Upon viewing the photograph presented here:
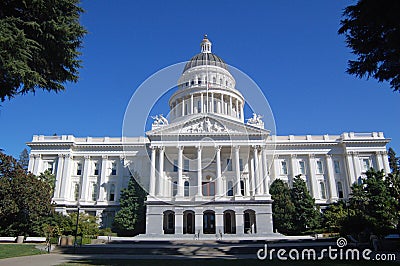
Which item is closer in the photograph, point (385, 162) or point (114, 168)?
point (385, 162)

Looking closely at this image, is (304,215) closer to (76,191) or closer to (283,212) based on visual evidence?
(283,212)

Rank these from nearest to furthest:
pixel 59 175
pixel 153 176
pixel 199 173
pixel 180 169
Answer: pixel 199 173
pixel 153 176
pixel 180 169
pixel 59 175

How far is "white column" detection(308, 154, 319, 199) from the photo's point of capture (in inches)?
2037

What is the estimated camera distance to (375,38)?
1420 centimetres

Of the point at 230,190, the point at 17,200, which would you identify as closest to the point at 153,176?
the point at 230,190

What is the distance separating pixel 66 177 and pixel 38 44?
43146mm

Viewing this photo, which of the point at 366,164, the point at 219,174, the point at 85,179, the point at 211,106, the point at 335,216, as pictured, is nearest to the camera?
the point at 335,216

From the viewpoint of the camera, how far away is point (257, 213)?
41312mm

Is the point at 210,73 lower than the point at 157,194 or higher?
higher

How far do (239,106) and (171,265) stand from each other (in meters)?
51.2

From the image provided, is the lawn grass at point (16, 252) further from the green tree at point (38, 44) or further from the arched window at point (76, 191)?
the arched window at point (76, 191)

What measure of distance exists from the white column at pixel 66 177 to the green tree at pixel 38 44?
3953 cm

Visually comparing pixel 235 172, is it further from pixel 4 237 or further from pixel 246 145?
pixel 4 237

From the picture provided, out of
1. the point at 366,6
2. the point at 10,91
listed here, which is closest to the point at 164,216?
the point at 10,91
